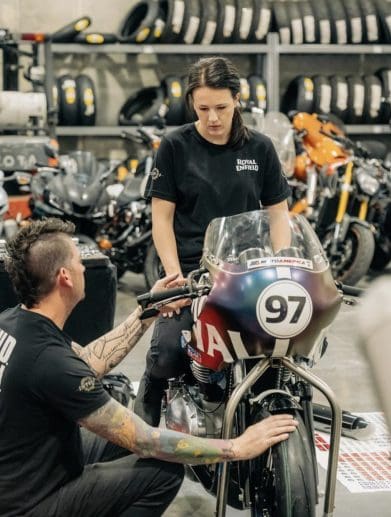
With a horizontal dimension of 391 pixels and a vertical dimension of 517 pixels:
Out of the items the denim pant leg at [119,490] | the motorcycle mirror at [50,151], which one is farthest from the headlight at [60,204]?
the denim pant leg at [119,490]

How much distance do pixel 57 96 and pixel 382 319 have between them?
8597 mm

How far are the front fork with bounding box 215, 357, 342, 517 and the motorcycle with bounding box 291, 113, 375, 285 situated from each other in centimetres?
447

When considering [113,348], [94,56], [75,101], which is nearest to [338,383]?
[113,348]

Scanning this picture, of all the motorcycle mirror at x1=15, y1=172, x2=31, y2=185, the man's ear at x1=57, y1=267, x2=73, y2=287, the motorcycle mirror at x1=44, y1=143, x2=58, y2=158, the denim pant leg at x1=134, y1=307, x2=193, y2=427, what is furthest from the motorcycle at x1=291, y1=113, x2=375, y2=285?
the man's ear at x1=57, y1=267, x2=73, y2=287

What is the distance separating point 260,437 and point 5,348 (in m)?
0.71

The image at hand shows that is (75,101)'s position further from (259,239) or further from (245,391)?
(245,391)

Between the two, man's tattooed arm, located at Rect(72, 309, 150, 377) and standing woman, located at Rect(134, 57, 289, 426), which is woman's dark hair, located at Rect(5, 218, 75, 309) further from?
standing woman, located at Rect(134, 57, 289, 426)

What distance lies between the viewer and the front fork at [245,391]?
101 inches

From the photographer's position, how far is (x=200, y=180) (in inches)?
133

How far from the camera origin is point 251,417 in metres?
2.70

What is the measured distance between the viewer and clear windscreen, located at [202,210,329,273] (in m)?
2.78

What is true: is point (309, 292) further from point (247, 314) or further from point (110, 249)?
point (110, 249)

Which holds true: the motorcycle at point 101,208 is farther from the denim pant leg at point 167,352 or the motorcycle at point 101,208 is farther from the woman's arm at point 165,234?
the denim pant leg at point 167,352

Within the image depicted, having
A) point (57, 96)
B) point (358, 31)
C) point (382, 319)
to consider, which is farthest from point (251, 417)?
point (358, 31)
